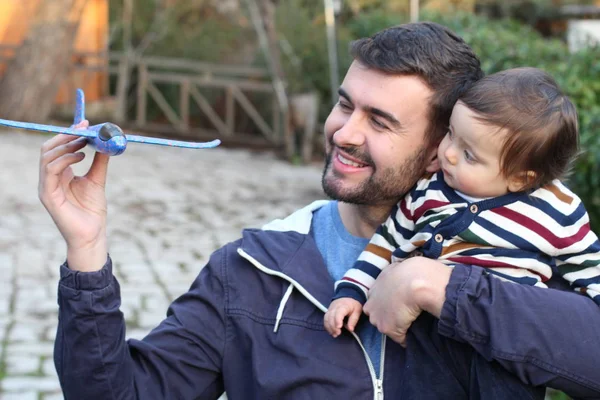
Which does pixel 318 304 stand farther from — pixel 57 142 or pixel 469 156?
pixel 57 142

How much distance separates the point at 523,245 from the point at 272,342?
679mm

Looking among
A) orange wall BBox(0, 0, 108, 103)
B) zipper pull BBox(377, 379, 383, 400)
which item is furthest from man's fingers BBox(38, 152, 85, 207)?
orange wall BBox(0, 0, 108, 103)

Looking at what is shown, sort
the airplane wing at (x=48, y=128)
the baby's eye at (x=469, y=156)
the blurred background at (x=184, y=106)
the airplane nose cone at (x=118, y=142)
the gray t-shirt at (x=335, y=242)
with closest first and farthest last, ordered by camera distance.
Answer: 1. the airplane wing at (x=48, y=128)
2. the airplane nose cone at (x=118, y=142)
3. the baby's eye at (x=469, y=156)
4. the gray t-shirt at (x=335, y=242)
5. the blurred background at (x=184, y=106)

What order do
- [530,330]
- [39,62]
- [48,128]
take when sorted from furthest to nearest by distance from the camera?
[39,62], [530,330], [48,128]

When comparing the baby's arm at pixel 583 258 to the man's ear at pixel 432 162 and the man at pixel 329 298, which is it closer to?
the man at pixel 329 298

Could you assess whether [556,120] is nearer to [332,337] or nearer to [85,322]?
[332,337]

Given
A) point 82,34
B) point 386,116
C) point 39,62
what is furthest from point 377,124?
point 82,34

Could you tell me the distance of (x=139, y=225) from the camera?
8492 millimetres

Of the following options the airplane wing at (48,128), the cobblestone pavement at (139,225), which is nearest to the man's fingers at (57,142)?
the airplane wing at (48,128)

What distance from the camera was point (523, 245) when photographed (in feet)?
6.79

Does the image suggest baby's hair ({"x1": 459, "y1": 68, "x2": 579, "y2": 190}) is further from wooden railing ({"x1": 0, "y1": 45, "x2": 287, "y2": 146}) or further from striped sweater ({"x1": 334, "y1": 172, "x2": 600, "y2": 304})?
wooden railing ({"x1": 0, "y1": 45, "x2": 287, "y2": 146})

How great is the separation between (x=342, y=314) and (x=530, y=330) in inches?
18.2

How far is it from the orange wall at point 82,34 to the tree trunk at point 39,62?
34 centimetres

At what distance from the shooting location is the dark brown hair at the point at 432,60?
7.78 ft
